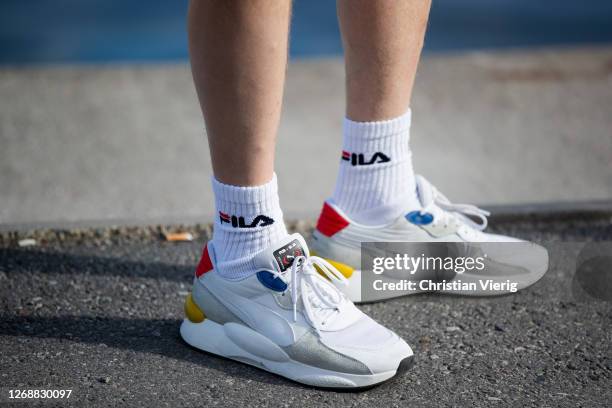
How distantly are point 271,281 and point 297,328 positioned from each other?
0.11 metres

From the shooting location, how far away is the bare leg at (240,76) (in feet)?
4.79

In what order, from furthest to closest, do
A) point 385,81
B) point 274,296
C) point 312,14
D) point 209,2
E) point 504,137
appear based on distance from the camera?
1. point 312,14
2. point 504,137
3. point 385,81
4. point 274,296
5. point 209,2

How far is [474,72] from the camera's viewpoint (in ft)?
12.6

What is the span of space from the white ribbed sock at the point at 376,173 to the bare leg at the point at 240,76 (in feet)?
1.10

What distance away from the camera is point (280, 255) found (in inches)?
62.7

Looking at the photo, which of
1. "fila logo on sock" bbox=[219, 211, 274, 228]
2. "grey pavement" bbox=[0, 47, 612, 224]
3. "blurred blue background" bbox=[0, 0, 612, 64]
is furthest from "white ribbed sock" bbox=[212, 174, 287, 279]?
"blurred blue background" bbox=[0, 0, 612, 64]

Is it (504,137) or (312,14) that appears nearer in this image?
(504,137)

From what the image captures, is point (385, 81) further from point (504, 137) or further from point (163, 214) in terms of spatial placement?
point (504, 137)

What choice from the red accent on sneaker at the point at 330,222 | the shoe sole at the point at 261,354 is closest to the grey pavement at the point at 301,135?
the red accent on sneaker at the point at 330,222

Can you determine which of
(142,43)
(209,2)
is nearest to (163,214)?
(209,2)

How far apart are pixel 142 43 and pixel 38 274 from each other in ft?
13.5

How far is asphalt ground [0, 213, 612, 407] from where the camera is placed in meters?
1.55

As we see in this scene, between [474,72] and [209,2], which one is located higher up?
[209,2]

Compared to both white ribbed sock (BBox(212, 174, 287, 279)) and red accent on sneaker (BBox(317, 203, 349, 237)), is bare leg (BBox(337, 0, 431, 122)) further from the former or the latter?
white ribbed sock (BBox(212, 174, 287, 279))
